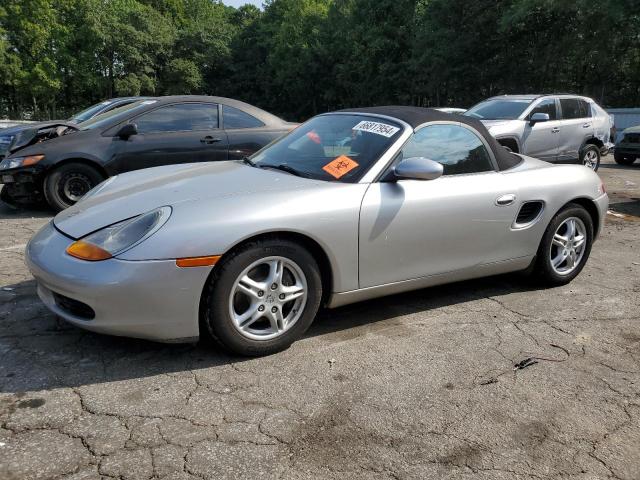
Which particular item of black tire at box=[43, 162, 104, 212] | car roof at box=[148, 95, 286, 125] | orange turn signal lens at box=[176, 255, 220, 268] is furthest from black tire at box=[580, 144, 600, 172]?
orange turn signal lens at box=[176, 255, 220, 268]

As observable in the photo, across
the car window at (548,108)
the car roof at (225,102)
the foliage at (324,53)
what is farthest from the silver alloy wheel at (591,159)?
the foliage at (324,53)

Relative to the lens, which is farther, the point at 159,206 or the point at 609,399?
the point at 159,206

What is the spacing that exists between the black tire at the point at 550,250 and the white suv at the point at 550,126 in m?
5.32

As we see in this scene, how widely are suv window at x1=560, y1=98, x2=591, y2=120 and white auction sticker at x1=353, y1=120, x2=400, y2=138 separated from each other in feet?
27.0

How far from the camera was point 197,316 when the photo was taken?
288 centimetres

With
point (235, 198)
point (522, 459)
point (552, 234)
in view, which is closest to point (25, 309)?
point (235, 198)

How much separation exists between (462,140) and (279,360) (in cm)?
204

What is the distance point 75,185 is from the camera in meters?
6.79

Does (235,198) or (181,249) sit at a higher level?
(235,198)

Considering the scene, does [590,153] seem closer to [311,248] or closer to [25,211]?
[311,248]

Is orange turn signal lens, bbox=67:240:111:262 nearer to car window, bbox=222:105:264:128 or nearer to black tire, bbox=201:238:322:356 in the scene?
black tire, bbox=201:238:322:356

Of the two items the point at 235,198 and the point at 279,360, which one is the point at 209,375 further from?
the point at 235,198

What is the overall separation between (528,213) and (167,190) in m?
2.57

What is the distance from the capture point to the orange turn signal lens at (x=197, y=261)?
2777 mm
